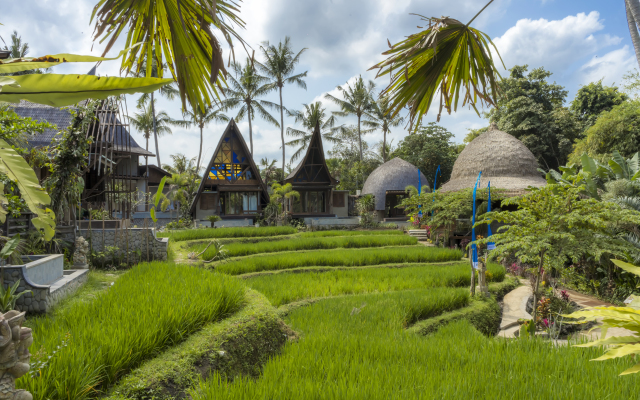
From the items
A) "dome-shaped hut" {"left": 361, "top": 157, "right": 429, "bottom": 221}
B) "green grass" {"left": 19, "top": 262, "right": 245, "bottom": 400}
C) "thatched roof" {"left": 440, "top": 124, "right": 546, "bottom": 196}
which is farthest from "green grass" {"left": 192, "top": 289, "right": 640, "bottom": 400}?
"dome-shaped hut" {"left": 361, "top": 157, "right": 429, "bottom": 221}

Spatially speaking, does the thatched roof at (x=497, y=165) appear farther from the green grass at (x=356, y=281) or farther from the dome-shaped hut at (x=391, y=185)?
the green grass at (x=356, y=281)

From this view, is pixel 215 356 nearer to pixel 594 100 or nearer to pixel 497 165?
pixel 497 165

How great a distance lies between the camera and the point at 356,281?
26.3 feet

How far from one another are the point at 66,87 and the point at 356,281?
7559mm

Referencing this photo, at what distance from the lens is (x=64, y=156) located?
26.1ft

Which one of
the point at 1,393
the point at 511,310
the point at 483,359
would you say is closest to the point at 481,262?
the point at 511,310

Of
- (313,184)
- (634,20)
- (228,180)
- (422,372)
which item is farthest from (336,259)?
(313,184)

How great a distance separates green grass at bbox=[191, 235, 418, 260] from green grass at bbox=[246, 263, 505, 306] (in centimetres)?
291

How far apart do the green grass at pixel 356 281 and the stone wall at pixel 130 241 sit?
9.63 ft

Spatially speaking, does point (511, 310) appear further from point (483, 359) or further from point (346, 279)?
point (483, 359)

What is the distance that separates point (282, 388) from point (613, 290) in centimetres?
838

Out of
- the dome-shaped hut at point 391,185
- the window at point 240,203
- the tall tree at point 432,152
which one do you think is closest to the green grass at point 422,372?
the window at point 240,203

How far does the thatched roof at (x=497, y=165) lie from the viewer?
15711mm

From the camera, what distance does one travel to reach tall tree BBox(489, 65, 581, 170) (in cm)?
2183
